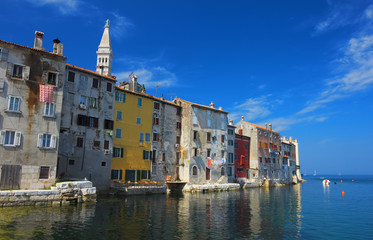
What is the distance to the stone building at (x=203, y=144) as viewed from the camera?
50.8 metres

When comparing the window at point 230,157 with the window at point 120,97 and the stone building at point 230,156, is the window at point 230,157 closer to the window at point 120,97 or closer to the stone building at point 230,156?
the stone building at point 230,156

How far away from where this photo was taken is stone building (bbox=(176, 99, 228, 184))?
50750mm

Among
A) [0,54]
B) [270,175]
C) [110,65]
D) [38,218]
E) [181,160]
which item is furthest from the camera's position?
[110,65]

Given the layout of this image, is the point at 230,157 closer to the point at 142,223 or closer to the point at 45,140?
the point at 45,140

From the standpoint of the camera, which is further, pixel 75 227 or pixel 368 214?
pixel 368 214

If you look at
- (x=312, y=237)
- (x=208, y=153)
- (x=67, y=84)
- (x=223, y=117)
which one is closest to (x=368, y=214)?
(x=312, y=237)

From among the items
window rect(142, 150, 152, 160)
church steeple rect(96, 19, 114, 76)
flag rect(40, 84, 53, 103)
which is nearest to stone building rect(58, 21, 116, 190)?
flag rect(40, 84, 53, 103)

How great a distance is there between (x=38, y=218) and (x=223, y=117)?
4330cm

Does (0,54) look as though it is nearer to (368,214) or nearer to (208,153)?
(208,153)

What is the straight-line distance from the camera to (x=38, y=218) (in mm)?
21578

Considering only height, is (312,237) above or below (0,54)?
below

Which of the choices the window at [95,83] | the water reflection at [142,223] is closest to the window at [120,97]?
the window at [95,83]

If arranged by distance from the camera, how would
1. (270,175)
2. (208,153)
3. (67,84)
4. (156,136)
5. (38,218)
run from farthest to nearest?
(270,175) → (208,153) → (156,136) → (67,84) → (38,218)

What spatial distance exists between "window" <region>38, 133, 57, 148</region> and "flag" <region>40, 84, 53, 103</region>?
375cm
